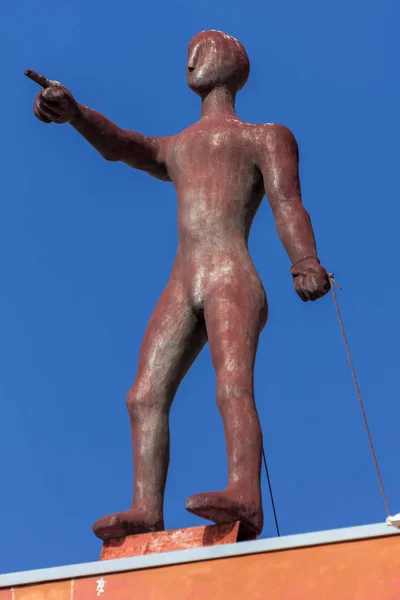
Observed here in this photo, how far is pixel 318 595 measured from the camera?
16.3ft

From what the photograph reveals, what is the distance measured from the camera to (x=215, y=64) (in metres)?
6.62

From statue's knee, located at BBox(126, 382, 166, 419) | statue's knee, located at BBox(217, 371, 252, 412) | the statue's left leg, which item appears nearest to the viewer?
the statue's left leg

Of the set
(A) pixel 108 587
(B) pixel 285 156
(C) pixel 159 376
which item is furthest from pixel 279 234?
(A) pixel 108 587

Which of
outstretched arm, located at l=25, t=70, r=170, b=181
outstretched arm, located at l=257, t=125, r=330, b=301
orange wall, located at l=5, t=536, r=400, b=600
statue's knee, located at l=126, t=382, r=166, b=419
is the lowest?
orange wall, located at l=5, t=536, r=400, b=600

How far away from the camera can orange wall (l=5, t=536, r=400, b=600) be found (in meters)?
4.91

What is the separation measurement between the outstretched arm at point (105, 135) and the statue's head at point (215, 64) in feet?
1.20

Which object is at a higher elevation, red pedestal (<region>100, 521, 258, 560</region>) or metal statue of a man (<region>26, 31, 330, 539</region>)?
metal statue of a man (<region>26, 31, 330, 539</region>)

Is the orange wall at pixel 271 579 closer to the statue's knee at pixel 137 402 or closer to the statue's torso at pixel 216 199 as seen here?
the statue's knee at pixel 137 402

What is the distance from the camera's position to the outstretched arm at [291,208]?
5.86m

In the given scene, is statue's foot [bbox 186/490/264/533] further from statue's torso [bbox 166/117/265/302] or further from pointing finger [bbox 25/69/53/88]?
pointing finger [bbox 25/69/53/88]

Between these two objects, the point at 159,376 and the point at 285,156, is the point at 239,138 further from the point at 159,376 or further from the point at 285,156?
the point at 159,376

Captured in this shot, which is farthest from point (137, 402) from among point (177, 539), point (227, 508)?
point (227, 508)

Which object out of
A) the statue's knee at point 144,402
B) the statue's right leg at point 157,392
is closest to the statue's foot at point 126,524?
the statue's right leg at point 157,392

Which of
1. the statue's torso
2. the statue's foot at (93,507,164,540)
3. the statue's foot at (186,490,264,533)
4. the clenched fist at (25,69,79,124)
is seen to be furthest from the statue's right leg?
the clenched fist at (25,69,79,124)
